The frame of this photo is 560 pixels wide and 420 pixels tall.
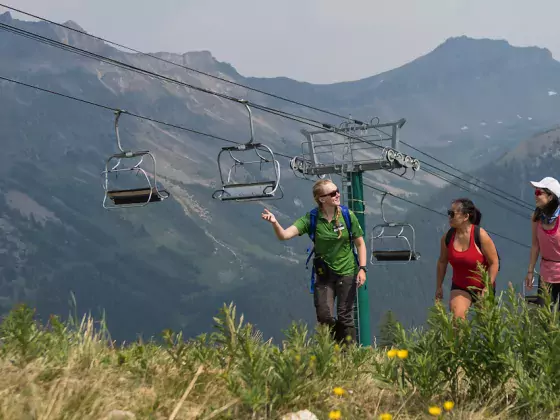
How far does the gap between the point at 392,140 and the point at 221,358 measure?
86.1ft

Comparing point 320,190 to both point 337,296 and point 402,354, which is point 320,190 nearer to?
point 337,296

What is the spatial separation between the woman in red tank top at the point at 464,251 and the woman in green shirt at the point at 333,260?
0.83 metres

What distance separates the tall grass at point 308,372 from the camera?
3227 millimetres

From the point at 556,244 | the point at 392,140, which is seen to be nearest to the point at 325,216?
the point at 556,244

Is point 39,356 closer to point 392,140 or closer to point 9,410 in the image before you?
point 9,410

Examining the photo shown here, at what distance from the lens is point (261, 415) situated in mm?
3213

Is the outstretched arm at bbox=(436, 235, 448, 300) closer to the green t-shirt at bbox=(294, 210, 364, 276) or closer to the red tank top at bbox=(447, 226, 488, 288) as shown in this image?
the red tank top at bbox=(447, 226, 488, 288)

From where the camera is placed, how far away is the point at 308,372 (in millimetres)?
3711

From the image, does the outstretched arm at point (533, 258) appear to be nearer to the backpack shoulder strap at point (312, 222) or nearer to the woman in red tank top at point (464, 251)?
the woman in red tank top at point (464, 251)

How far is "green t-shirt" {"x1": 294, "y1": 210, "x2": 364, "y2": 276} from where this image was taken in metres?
7.09

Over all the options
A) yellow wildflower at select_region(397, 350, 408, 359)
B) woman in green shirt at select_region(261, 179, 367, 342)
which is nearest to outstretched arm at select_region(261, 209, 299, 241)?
woman in green shirt at select_region(261, 179, 367, 342)

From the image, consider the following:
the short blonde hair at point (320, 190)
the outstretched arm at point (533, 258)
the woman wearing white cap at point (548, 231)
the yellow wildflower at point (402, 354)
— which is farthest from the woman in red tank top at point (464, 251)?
the yellow wildflower at point (402, 354)

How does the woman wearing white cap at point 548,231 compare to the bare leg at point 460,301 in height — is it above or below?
above

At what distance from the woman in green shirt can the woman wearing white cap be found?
1.53 meters
